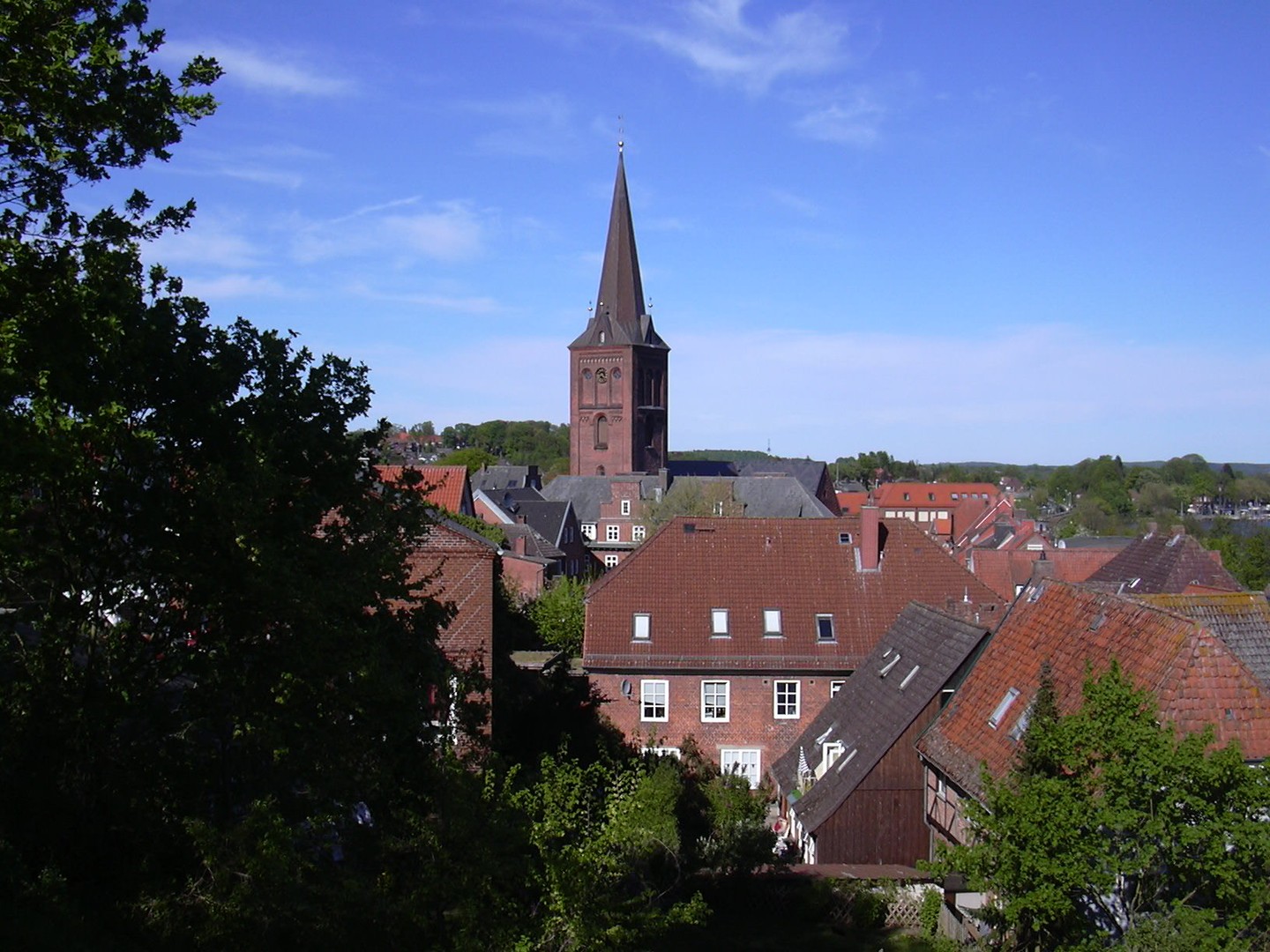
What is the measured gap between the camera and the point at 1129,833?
33.0 feet

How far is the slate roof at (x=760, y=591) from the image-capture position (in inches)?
1077

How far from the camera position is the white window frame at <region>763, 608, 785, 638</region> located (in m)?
27.8

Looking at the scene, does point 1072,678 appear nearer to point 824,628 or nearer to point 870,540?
point 824,628

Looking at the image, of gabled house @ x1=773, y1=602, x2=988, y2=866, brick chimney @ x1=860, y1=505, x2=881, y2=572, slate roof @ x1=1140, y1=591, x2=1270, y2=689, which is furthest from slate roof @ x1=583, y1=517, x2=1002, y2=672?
slate roof @ x1=1140, y1=591, x2=1270, y2=689

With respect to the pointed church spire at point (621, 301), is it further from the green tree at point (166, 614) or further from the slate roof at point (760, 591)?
the green tree at point (166, 614)

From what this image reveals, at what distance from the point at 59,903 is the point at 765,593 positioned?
21097 millimetres

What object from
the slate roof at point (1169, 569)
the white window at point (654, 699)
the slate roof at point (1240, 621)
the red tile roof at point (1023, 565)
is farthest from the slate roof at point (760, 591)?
the red tile roof at point (1023, 565)

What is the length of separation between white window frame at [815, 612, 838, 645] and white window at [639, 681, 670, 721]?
3.80 metres

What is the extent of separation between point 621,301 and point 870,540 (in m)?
57.7

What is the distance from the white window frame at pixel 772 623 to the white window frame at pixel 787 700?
3.79ft

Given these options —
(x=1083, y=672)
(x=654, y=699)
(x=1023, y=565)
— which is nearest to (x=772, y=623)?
(x=654, y=699)

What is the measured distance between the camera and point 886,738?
19203mm

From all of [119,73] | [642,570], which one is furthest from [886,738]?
[119,73]

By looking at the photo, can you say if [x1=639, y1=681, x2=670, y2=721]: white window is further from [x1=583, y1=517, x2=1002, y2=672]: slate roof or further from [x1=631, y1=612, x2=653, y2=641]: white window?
[x1=631, y1=612, x2=653, y2=641]: white window
